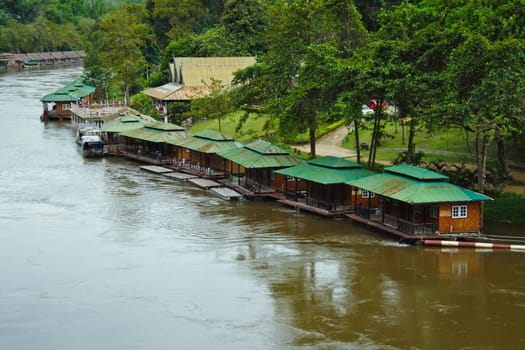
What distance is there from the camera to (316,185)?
46.1 meters

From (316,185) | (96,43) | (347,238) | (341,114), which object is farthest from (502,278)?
(96,43)

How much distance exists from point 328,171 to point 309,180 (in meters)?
1.20

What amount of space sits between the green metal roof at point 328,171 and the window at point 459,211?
7170 mm

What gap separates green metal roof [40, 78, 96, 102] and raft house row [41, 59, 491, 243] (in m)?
19.3

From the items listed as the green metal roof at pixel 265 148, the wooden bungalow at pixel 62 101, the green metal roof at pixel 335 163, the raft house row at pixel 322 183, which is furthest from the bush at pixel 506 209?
the wooden bungalow at pixel 62 101

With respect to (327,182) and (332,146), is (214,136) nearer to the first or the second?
(332,146)

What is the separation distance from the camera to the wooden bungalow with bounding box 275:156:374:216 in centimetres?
4397

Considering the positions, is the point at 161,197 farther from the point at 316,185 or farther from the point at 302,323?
the point at 302,323

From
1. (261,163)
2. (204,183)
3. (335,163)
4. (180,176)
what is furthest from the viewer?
(180,176)

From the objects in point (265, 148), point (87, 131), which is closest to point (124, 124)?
point (87, 131)

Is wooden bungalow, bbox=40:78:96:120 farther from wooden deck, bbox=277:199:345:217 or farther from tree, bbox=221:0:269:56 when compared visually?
wooden deck, bbox=277:199:345:217

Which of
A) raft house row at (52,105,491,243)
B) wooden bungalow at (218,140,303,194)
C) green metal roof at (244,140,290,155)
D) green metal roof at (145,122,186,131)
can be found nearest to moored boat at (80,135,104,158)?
raft house row at (52,105,491,243)

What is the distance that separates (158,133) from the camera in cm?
6450

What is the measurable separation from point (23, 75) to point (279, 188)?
119 m
